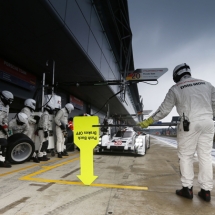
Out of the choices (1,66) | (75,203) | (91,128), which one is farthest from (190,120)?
(1,66)

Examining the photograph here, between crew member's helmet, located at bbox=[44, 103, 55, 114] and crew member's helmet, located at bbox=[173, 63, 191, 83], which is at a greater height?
crew member's helmet, located at bbox=[173, 63, 191, 83]

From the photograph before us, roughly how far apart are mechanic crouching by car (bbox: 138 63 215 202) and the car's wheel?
3431 mm

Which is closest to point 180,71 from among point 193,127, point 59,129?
point 193,127

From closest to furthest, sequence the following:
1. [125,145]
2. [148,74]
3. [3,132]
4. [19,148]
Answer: [3,132]
[19,148]
[125,145]
[148,74]

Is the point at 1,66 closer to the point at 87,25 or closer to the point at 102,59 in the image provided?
the point at 87,25

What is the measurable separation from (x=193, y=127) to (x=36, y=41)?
17.1 feet

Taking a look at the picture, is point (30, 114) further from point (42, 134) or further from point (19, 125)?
point (42, 134)

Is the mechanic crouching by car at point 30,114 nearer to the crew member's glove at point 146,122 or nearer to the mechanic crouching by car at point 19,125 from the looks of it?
the mechanic crouching by car at point 19,125

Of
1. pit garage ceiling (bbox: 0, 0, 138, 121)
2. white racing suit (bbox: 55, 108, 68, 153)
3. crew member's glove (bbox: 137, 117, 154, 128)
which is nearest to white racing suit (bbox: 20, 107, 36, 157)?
white racing suit (bbox: 55, 108, 68, 153)

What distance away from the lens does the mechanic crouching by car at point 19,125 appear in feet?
14.5

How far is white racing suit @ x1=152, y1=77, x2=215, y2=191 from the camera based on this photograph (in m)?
2.11

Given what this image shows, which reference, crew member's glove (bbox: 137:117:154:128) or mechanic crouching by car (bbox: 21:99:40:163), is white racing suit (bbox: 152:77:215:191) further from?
mechanic crouching by car (bbox: 21:99:40:163)

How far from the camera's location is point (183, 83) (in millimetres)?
2377

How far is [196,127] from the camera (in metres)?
2.12
